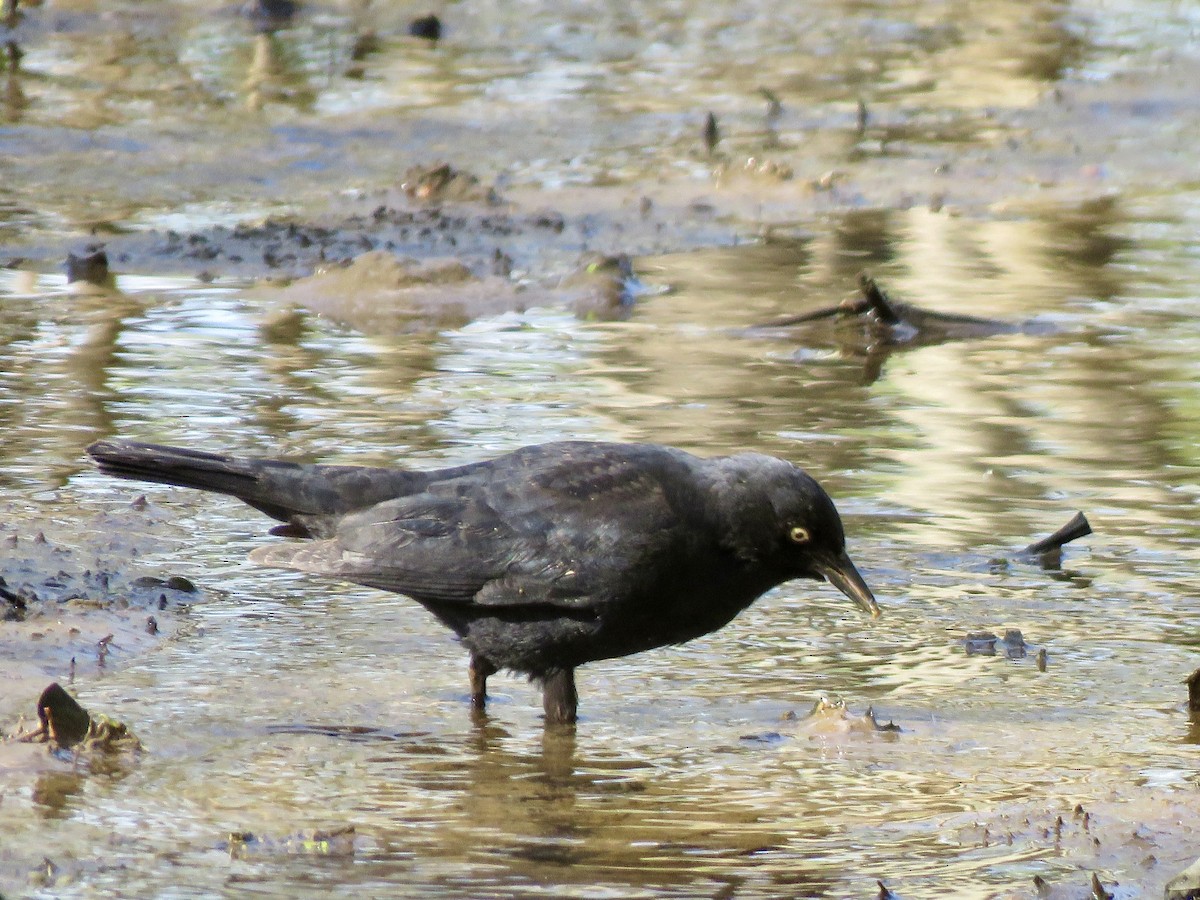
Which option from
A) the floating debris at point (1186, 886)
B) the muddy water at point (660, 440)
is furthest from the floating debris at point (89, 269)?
the floating debris at point (1186, 886)

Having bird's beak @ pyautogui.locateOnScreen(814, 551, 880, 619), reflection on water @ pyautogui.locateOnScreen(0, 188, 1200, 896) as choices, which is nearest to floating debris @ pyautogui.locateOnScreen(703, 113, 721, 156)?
reflection on water @ pyautogui.locateOnScreen(0, 188, 1200, 896)

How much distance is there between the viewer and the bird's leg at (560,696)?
16.3 feet

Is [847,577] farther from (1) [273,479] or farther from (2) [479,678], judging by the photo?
(1) [273,479]

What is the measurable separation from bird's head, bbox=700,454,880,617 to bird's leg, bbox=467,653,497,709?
67 centimetres

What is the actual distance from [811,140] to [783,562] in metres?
8.76

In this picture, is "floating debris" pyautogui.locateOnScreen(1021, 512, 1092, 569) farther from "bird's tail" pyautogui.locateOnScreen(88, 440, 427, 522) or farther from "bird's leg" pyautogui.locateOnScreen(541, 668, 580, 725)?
"bird's tail" pyautogui.locateOnScreen(88, 440, 427, 522)

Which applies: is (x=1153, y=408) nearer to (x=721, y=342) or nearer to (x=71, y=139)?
(x=721, y=342)

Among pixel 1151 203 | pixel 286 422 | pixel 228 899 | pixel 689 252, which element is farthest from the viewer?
pixel 1151 203

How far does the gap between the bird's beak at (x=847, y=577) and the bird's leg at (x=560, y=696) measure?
25.8 inches

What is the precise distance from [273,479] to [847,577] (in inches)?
57.2

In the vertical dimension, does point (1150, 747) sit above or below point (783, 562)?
below

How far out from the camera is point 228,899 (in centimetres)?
377

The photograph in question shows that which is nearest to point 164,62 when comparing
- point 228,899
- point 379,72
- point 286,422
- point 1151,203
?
point 379,72

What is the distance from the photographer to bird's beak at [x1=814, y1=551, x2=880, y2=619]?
16.4 ft
